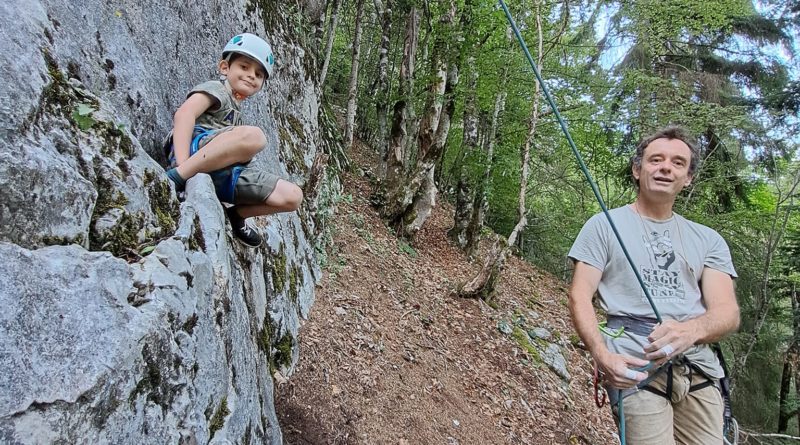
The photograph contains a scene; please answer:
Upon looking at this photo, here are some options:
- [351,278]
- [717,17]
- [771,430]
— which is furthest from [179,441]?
[771,430]

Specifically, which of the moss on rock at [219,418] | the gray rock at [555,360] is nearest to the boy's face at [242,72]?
the moss on rock at [219,418]

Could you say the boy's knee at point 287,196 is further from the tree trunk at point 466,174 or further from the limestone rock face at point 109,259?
the tree trunk at point 466,174

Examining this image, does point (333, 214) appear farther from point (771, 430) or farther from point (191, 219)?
point (771, 430)

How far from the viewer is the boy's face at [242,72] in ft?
9.06

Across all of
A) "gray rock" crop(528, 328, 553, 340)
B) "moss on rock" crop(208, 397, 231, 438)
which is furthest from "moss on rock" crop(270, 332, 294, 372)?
"gray rock" crop(528, 328, 553, 340)

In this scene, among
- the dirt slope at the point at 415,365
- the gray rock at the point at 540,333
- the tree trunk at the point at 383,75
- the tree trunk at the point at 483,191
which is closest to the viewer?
the dirt slope at the point at 415,365

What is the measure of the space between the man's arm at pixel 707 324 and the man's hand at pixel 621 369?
0.10 metres

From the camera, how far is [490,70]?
29.2 feet

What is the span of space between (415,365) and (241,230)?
3009mm

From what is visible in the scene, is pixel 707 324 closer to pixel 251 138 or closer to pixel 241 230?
pixel 251 138

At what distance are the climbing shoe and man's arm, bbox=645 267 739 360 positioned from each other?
253 cm

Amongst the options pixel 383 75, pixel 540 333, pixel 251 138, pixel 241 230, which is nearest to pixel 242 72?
pixel 251 138

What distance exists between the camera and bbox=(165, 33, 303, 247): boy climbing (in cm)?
235

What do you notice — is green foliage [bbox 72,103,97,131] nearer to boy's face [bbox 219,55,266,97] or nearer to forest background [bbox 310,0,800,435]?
boy's face [bbox 219,55,266,97]
